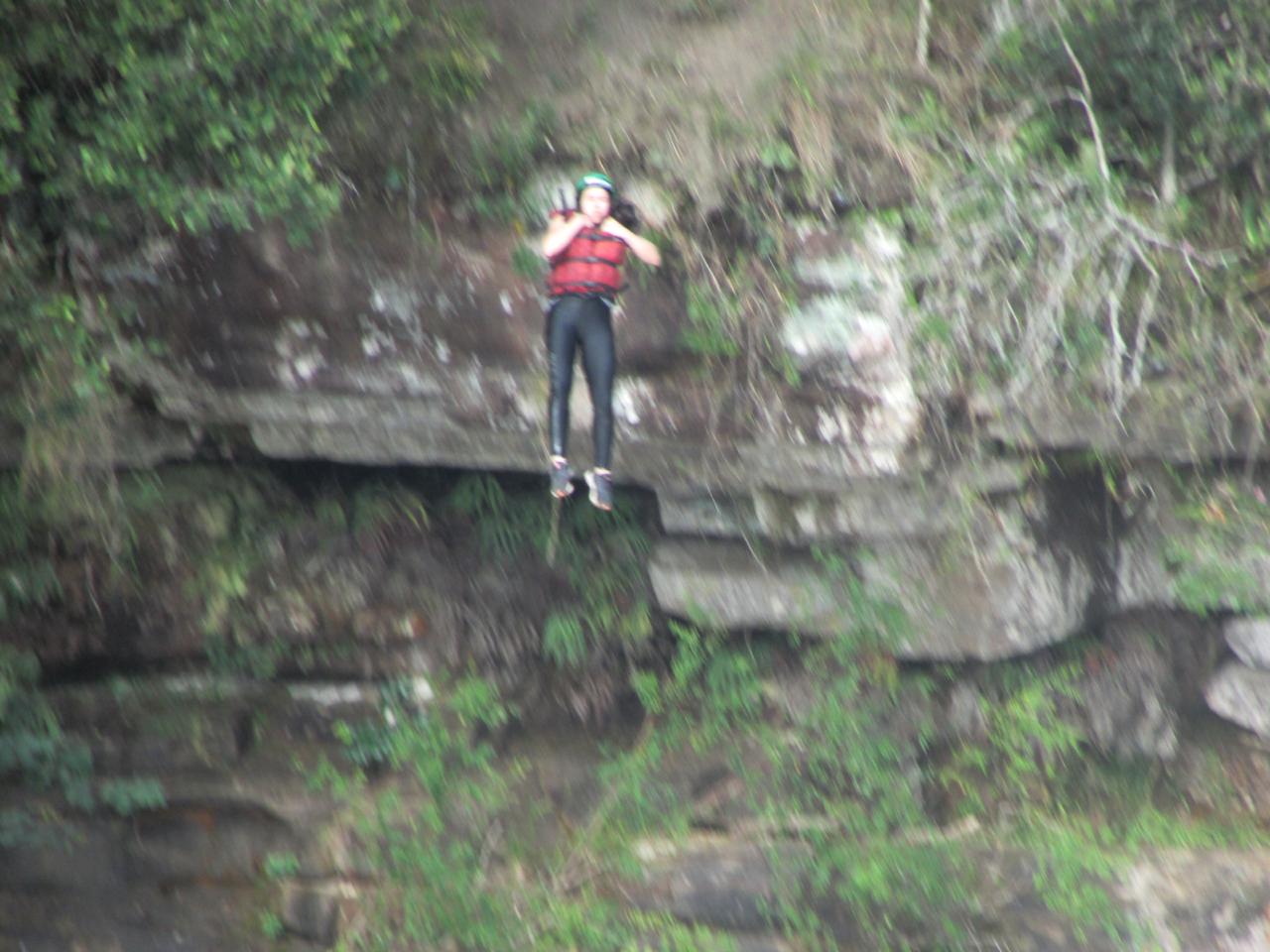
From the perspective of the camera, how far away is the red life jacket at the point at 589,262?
214 inches

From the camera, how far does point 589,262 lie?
5426 millimetres

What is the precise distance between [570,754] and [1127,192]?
A: 4.25m

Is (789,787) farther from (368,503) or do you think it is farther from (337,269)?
(337,269)

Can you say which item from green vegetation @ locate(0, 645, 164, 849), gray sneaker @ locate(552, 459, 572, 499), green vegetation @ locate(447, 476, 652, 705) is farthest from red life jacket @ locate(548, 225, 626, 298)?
green vegetation @ locate(0, 645, 164, 849)

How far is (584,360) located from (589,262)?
458 millimetres

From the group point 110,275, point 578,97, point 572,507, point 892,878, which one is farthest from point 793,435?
point 110,275

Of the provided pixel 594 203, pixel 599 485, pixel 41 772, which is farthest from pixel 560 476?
pixel 41 772

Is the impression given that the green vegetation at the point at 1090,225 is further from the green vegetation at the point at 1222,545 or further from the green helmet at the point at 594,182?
the green helmet at the point at 594,182

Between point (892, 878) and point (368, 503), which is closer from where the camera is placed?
point (892, 878)

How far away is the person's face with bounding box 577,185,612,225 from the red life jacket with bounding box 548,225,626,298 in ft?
0.17

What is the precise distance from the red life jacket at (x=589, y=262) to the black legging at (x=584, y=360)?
2.7 inches

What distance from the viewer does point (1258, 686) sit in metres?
6.66

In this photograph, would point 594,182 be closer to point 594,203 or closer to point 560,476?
point 594,203

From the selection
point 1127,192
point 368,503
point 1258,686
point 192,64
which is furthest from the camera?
point 368,503
